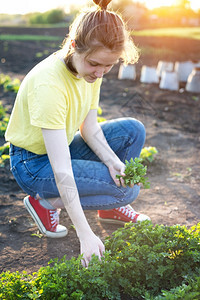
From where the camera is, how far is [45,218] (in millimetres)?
2453

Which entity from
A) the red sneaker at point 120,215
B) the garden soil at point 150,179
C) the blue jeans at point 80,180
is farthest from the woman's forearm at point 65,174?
the red sneaker at point 120,215

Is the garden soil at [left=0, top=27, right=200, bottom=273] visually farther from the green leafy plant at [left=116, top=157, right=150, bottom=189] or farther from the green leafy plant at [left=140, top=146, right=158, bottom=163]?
the green leafy plant at [left=116, top=157, right=150, bottom=189]

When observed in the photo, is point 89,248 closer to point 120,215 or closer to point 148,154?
point 120,215

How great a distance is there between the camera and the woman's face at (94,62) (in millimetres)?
1913

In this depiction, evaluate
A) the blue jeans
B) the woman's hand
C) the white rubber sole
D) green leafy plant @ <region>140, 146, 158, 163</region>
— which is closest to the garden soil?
the white rubber sole

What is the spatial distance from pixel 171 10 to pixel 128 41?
16255 millimetres

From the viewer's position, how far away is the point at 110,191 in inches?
92.0

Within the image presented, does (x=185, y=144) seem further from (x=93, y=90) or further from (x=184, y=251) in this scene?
(x=184, y=251)

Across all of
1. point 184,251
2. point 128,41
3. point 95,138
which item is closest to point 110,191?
point 95,138

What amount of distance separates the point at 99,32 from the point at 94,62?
0.16 m

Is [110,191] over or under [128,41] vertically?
under

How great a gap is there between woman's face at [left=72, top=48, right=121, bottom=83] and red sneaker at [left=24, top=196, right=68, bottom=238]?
0.97 m

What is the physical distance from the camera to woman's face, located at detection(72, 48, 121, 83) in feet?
6.28

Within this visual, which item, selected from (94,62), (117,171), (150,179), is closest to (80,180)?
(117,171)
